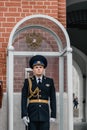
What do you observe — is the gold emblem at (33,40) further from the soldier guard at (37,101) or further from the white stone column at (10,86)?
the soldier guard at (37,101)

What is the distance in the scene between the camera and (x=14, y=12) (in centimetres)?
831

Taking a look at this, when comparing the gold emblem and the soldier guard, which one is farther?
the gold emblem

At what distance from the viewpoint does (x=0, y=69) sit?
321 inches

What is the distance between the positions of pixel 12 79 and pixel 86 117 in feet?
51.1

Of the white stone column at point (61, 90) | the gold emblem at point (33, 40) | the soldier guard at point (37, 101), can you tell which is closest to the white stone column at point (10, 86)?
the soldier guard at point (37, 101)

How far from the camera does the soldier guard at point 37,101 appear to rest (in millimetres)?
6953

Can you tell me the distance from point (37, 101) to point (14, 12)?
6.55 ft

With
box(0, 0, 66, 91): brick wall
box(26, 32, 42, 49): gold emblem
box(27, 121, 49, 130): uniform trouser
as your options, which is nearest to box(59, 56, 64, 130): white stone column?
box(26, 32, 42, 49): gold emblem

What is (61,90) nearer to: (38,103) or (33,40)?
(33,40)

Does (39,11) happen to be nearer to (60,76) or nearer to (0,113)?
(60,76)

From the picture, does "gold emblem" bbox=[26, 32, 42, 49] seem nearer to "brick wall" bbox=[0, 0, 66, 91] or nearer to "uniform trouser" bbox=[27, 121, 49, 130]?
"brick wall" bbox=[0, 0, 66, 91]

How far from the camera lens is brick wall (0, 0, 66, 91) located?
26.9 ft

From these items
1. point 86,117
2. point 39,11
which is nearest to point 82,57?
point 86,117

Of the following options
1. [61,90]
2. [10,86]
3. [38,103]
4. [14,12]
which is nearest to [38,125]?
[38,103]
